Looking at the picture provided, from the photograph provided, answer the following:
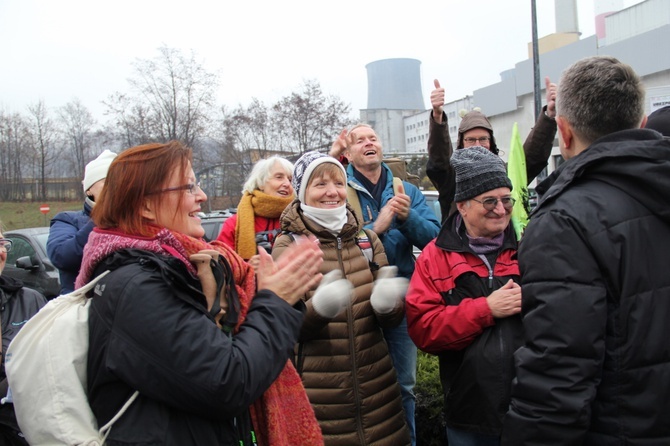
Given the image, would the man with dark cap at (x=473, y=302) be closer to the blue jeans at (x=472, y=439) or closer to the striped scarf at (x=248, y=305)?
the blue jeans at (x=472, y=439)

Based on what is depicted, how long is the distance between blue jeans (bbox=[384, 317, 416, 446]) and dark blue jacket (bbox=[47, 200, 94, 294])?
220 cm

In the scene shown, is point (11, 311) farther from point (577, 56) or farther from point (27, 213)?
point (27, 213)

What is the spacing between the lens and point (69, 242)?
13.4 ft

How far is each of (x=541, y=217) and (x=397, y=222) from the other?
193 centimetres

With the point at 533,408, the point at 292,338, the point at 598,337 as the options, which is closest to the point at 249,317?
the point at 292,338

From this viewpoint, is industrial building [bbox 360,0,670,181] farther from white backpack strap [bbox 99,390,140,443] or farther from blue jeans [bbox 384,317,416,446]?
white backpack strap [bbox 99,390,140,443]

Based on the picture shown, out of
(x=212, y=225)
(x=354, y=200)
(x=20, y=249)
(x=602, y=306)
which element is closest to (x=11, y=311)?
(x=354, y=200)

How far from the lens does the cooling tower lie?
77.7 metres

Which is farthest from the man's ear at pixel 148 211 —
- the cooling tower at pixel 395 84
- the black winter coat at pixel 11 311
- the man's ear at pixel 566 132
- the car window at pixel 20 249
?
the cooling tower at pixel 395 84

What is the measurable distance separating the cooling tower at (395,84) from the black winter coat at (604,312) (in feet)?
257

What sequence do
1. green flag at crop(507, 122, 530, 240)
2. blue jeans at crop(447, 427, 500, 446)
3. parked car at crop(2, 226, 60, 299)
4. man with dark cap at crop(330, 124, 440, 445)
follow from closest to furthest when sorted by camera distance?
blue jeans at crop(447, 427, 500, 446)
green flag at crop(507, 122, 530, 240)
man with dark cap at crop(330, 124, 440, 445)
parked car at crop(2, 226, 60, 299)

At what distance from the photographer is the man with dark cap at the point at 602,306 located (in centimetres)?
172

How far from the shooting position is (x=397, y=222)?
3785mm

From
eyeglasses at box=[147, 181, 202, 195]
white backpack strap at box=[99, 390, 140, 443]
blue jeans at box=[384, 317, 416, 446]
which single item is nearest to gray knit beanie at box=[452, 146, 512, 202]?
blue jeans at box=[384, 317, 416, 446]
